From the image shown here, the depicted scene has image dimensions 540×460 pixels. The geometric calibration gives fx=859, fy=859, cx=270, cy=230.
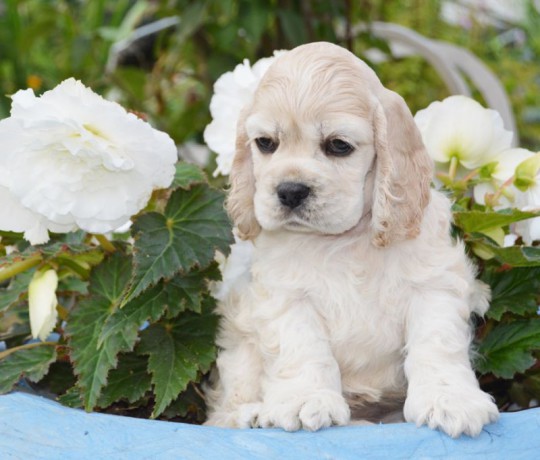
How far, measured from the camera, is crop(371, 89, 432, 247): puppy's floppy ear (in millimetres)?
1916

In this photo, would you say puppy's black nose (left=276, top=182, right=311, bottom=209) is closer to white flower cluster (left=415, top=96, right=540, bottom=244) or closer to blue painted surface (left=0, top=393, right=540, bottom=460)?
blue painted surface (left=0, top=393, right=540, bottom=460)

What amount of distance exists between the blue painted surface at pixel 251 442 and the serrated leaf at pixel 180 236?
13.5 inches

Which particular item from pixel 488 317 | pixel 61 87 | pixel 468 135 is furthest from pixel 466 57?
pixel 61 87

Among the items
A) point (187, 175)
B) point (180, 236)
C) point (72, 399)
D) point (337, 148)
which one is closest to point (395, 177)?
point (337, 148)

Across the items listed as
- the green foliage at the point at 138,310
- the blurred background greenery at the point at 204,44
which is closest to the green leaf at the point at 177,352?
the green foliage at the point at 138,310

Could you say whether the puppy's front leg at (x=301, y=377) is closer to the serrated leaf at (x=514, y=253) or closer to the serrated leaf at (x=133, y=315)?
the serrated leaf at (x=133, y=315)

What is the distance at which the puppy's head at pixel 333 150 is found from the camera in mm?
1835

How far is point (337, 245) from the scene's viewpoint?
2.01 m

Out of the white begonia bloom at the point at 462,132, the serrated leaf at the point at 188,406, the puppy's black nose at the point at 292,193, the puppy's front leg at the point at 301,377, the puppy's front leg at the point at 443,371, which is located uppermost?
the puppy's black nose at the point at 292,193

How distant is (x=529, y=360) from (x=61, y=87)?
49.3 inches

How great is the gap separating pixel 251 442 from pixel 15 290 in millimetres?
905

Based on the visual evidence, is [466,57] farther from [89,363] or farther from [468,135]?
[89,363]

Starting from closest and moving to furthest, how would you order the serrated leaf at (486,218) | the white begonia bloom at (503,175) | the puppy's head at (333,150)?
1. the puppy's head at (333,150)
2. the serrated leaf at (486,218)
3. the white begonia bloom at (503,175)

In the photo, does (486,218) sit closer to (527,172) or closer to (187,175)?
(527,172)
